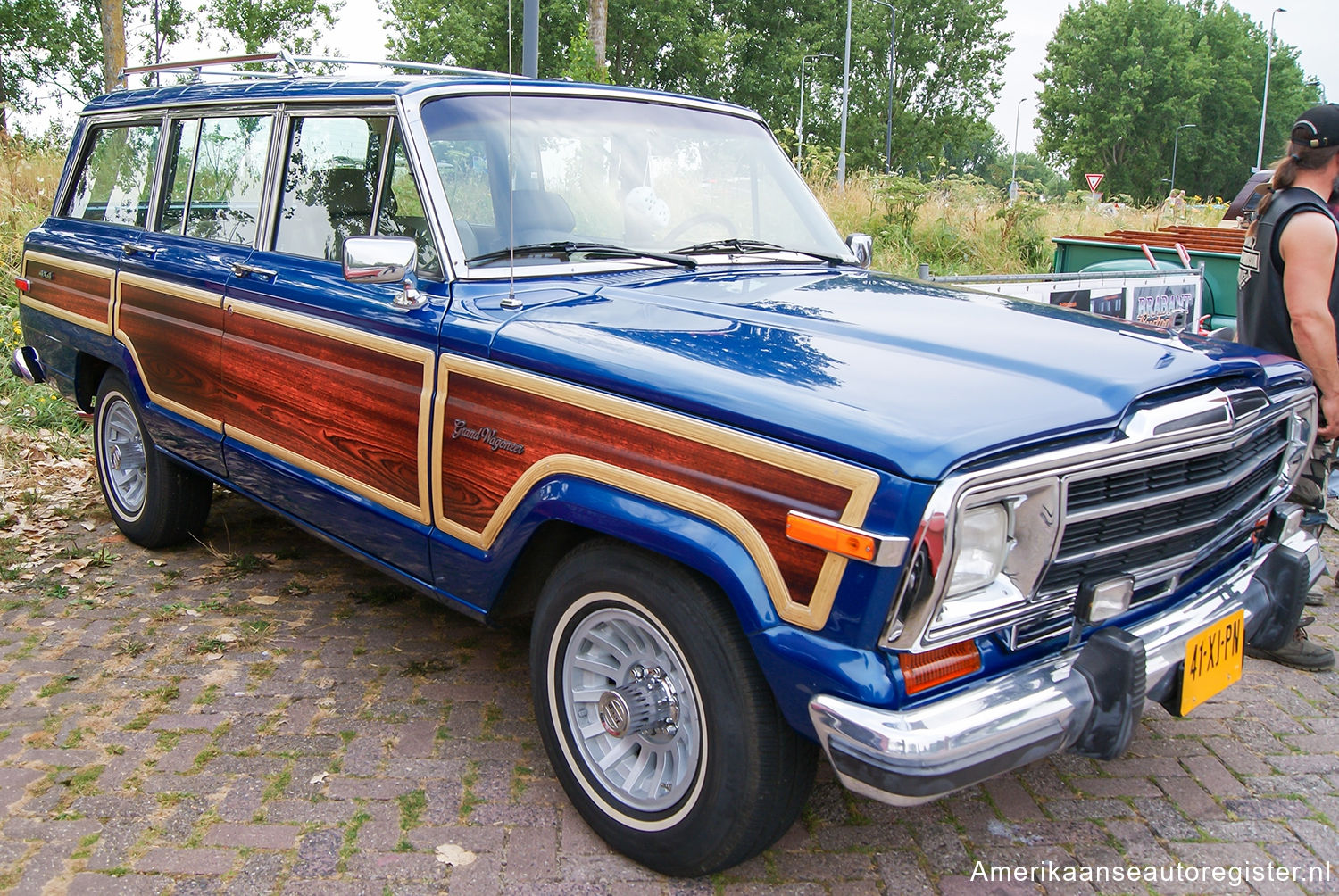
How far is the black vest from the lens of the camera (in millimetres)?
4164

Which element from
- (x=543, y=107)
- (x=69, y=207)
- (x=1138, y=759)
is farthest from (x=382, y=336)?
(x=69, y=207)

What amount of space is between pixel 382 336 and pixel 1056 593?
6.99ft

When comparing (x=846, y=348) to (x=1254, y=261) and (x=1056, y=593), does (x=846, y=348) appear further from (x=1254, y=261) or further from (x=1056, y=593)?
(x=1254, y=261)

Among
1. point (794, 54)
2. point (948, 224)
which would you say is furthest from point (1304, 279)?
point (794, 54)

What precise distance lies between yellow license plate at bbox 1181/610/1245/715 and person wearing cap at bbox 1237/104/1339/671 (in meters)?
1.34

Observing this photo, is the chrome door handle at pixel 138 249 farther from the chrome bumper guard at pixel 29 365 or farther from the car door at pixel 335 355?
the chrome bumper guard at pixel 29 365

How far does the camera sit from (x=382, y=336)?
326 centimetres

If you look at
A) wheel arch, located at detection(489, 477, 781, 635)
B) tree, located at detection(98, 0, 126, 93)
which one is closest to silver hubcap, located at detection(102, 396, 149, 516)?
wheel arch, located at detection(489, 477, 781, 635)

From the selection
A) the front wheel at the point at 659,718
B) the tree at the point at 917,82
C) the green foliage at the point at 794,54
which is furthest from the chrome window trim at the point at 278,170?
the tree at the point at 917,82

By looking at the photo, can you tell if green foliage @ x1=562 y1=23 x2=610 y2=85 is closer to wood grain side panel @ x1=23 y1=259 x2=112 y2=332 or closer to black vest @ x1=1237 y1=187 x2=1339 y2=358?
wood grain side panel @ x1=23 y1=259 x2=112 y2=332

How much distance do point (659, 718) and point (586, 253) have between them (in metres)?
1.57

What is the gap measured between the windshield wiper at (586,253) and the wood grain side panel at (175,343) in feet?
4.71

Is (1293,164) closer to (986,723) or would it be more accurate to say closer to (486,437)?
(986,723)

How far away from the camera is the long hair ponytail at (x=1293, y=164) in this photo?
13.7 feet
